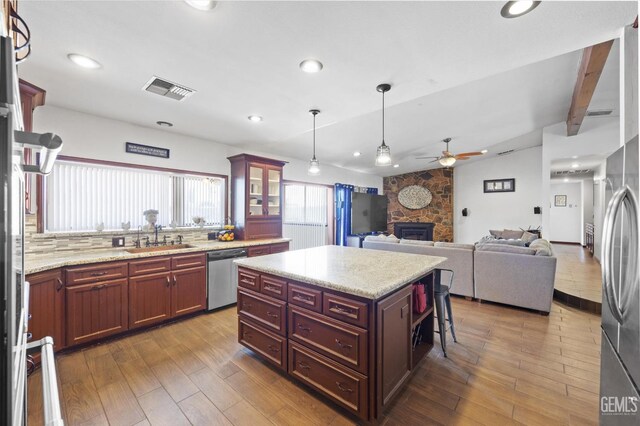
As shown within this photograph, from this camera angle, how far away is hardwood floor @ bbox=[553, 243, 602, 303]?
3716mm

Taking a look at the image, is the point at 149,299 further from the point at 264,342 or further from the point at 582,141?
the point at 582,141

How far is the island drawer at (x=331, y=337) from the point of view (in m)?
1.63

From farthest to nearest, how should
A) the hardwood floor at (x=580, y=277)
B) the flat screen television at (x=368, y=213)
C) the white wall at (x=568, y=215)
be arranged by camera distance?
the white wall at (x=568, y=215) → the flat screen television at (x=368, y=213) → the hardwood floor at (x=580, y=277)

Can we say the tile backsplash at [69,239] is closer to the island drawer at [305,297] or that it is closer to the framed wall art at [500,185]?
the island drawer at [305,297]

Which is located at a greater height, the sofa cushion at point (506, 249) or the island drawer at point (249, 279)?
the sofa cushion at point (506, 249)

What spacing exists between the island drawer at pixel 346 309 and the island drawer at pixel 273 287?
0.40 meters

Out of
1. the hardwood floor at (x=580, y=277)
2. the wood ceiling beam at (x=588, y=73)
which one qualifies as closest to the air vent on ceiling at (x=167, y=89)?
the wood ceiling beam at (x=588, y=73)

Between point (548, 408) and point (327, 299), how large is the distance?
166 centimetres

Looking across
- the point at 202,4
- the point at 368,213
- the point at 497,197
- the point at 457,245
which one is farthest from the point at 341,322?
Result: the point at 497,197

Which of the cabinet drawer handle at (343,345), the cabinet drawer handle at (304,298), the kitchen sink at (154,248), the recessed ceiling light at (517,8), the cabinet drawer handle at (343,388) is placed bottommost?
the cabinet drawer handle at (343,388)

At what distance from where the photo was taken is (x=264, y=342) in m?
2.23

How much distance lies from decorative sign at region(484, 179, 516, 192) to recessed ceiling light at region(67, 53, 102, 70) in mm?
8123

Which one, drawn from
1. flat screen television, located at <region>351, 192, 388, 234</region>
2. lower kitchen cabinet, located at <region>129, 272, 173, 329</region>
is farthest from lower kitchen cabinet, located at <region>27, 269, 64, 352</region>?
flat screen television, located at <region>351, 192, 388, 234</region>

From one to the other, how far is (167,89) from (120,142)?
1.35 metres
